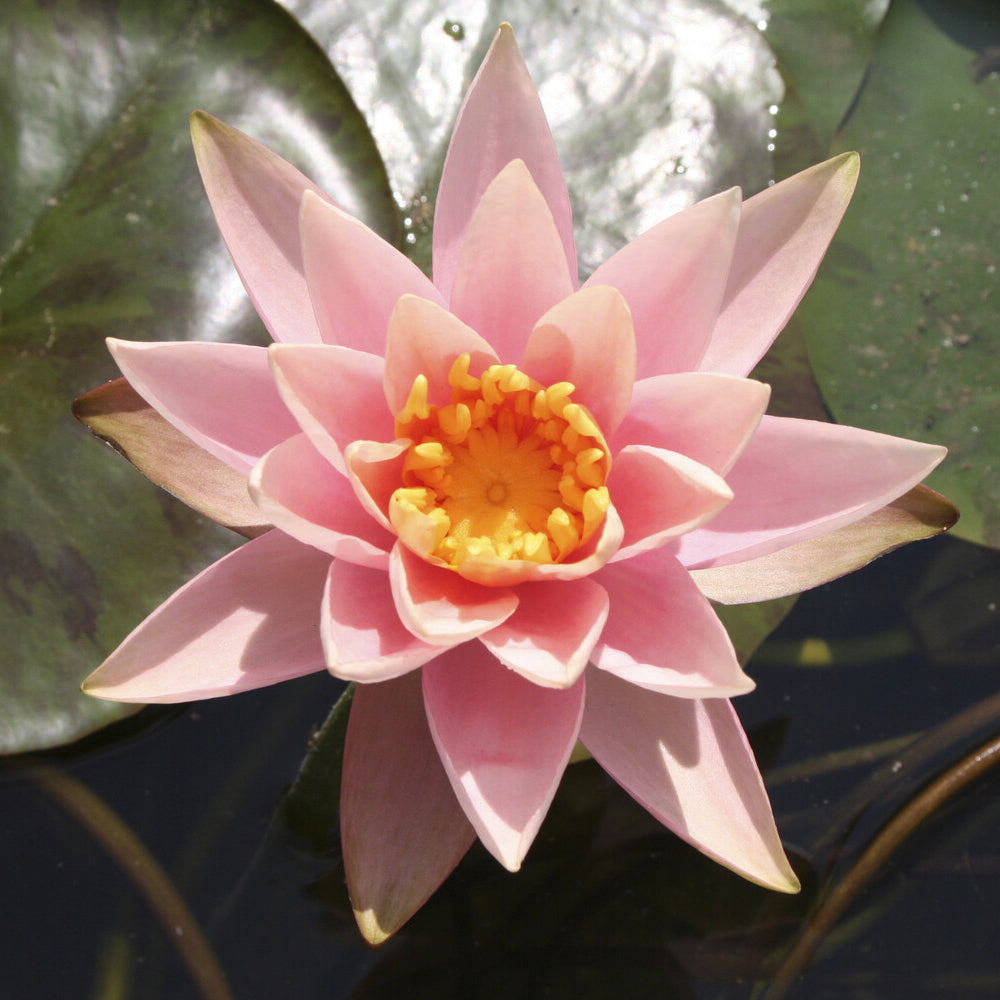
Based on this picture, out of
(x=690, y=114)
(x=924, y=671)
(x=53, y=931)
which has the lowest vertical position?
(x=53, y=931)

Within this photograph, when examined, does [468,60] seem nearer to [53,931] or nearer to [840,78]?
[840,78]

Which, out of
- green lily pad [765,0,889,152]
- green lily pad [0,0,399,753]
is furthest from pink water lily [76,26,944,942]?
green lily pad [765,0,889,152]

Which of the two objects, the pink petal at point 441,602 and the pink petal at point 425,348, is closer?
the pink petal at point 441,602

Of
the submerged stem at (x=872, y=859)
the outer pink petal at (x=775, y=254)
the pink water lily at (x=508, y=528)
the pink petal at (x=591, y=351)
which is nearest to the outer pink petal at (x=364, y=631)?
the pink water lily at (x=508, y=528)

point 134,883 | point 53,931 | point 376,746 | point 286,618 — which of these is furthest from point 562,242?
point 53,931

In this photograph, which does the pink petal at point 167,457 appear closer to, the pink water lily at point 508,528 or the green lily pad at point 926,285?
the pink water lily at point 508,528

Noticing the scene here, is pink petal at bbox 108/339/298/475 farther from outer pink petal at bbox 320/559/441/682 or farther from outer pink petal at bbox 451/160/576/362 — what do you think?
outer pink petal at bbox 451/160/576/362

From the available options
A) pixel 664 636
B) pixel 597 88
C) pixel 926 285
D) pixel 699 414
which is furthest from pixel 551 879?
pixel 597 88
